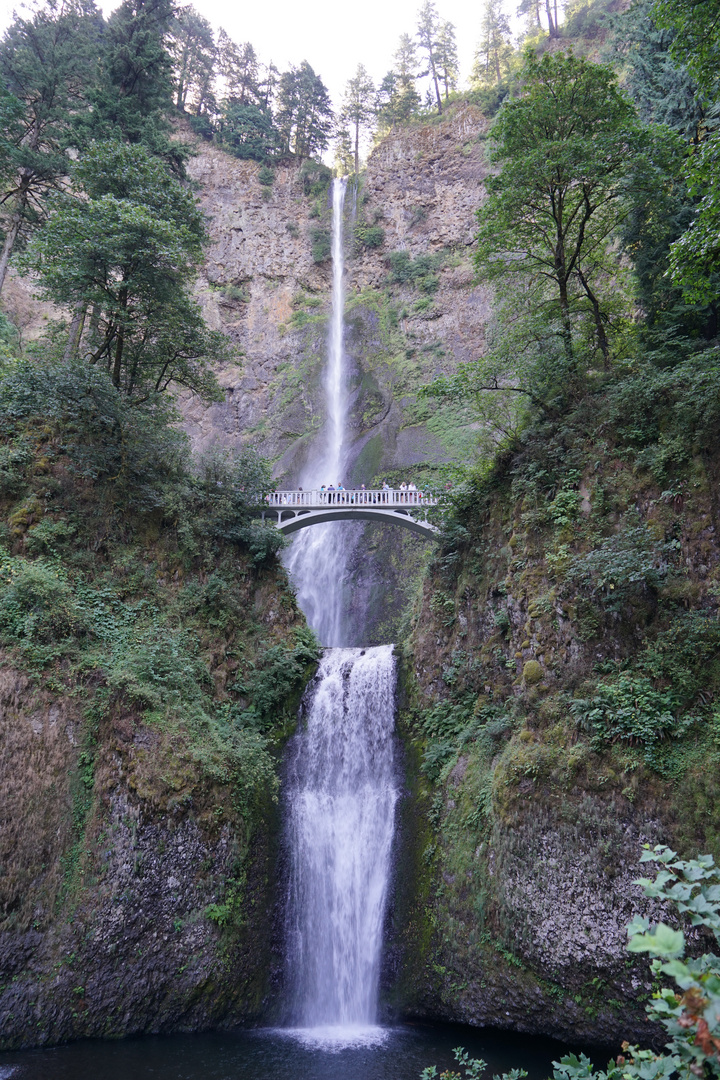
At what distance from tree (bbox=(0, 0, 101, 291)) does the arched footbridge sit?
1066cm

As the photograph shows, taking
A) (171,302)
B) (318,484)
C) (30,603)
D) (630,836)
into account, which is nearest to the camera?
(630,836)

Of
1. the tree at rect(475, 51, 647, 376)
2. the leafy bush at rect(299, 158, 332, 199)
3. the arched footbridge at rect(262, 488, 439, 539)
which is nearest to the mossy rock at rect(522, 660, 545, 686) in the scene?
the tree at rect(475, 51, 647, 376)

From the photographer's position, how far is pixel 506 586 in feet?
43.1

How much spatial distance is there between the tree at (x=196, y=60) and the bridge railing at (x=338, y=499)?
1513 inches

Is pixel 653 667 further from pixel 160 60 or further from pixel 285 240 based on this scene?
pixel 285 240

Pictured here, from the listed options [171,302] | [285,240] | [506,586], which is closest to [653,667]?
[506,586]

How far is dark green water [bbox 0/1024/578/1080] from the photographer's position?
9.06 metres

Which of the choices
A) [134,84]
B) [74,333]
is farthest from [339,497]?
[134,84]

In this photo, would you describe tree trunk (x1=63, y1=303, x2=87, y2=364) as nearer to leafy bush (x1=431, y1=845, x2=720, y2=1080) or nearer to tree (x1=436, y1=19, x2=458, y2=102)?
leafy bush (x1=431, y1=845, x2=720, y2=1080)

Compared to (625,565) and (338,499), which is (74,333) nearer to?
(338,499)

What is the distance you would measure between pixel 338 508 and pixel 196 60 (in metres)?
43.8

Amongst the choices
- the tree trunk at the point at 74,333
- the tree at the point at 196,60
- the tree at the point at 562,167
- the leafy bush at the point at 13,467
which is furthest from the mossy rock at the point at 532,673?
the tree at the point at 196,60

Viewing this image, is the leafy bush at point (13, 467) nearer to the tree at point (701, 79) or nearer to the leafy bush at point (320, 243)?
the tree at point (701, 79)

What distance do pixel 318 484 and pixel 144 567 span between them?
1558 centimetres
